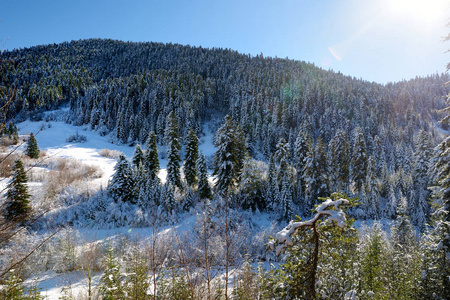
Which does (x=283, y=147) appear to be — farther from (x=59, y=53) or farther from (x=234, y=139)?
(x=59, y=53)

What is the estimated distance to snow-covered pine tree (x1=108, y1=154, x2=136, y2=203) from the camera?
25.5m

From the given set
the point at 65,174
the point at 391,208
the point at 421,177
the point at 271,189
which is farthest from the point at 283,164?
the point at 65,174

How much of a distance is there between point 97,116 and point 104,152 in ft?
121

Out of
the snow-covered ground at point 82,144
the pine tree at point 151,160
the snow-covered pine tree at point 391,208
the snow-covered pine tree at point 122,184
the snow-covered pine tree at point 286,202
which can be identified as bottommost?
the snow-covered pine tree at point 391,208

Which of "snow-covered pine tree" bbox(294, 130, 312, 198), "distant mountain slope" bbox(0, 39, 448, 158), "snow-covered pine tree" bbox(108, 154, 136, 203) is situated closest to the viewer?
"snow-covered pine tree" bbox(108, 154, 136, 203)

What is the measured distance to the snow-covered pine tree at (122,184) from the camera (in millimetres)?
25500

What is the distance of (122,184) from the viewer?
2584cm

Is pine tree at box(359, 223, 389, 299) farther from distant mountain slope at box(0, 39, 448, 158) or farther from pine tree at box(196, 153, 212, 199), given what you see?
distant mountain slope at box(0, 39, 448, 158)

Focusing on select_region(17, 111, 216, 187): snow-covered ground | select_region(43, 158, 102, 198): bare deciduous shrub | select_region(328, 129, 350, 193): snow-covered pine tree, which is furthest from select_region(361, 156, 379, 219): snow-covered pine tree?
select_region(43, 158, 102, 198): bare deciduous shrub

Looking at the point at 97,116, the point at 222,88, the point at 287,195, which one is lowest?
the point at 287,195

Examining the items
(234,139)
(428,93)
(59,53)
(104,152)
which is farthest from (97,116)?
(428,93)

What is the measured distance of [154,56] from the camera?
5536 inches

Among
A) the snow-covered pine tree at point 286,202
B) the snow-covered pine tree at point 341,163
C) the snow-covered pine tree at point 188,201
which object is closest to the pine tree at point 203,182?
the snow-covered pine tree at point 188,201

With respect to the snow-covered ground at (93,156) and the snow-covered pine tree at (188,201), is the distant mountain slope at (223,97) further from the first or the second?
the snow-covered pine tree at (188,201)
